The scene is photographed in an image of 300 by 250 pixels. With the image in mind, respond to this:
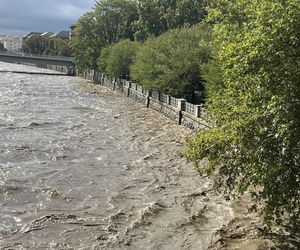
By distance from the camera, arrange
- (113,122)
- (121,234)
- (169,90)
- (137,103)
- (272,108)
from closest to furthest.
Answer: (272,108), (121,234), (113,122), (169,90), (137,103)

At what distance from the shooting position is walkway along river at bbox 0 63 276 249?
12.3m

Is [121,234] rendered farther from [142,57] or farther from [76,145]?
[142,57]

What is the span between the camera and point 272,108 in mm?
9375

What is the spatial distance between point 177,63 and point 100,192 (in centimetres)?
2081

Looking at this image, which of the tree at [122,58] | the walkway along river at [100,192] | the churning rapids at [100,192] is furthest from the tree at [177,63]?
the tree at [122,58]

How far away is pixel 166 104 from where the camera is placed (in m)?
37.0

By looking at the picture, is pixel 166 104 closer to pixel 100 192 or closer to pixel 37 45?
pixel 100 192

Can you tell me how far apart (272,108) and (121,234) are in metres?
5.50

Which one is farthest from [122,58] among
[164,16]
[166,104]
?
[166,104]

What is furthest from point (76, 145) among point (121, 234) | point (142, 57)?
point (142, 57)

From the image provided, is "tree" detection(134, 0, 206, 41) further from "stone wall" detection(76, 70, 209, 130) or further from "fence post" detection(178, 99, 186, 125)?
"fence post" detection(178, 99, 186, 125)

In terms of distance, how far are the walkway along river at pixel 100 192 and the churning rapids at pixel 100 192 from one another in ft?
0.09

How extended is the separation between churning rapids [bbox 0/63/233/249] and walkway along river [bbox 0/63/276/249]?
0.03m

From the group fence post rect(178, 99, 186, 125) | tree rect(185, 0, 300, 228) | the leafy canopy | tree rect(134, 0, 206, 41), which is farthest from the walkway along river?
the leafy canopy
